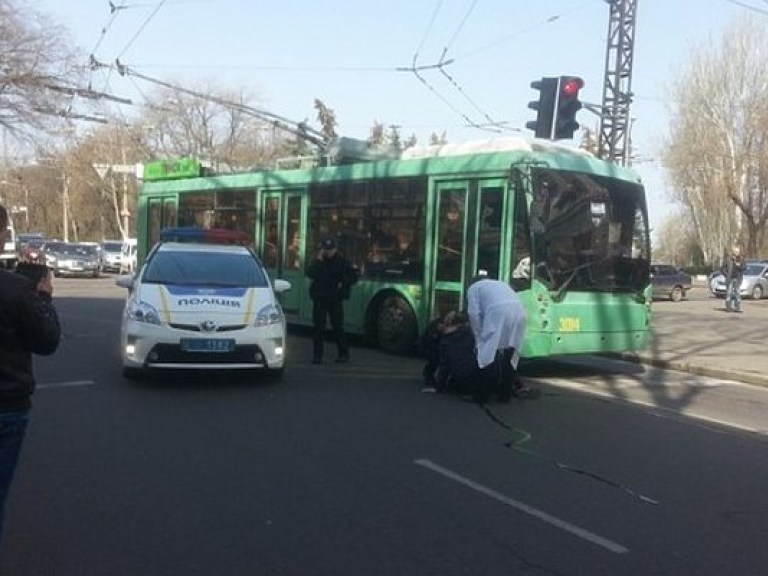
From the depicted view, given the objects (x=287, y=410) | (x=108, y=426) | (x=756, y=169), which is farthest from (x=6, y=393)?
(x=756, y=169)

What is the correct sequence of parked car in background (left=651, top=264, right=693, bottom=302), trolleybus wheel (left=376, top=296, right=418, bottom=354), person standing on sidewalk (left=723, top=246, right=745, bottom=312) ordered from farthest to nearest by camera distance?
parked car in background (left=651, top=264, right=693, bottom=302), person standing on sidewalk (left=723, top=246, right=745, bottom=312), trolleybus wheel (left=376, top=296, right=418, bottom=354)

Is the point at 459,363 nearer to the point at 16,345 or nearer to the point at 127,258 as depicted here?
the point at 16,345

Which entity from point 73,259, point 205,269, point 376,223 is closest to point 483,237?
point 376,223

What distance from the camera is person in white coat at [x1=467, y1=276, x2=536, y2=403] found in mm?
9586

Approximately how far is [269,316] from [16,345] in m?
6.39

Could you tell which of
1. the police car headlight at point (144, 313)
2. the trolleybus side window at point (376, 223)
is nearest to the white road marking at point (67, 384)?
the police car headlight at point (144, 313)

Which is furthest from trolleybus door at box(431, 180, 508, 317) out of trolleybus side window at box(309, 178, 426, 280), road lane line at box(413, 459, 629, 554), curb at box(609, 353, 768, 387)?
road lane line at box(413, 459, 629, 554)

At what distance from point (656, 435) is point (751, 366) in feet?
21.0

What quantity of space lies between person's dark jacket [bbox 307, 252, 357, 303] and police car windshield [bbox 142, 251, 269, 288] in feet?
4.35

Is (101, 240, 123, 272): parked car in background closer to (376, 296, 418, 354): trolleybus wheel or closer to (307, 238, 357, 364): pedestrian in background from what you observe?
(376, 296, 418, 354): trolleybus wheel

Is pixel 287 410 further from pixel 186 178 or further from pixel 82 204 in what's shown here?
pixel 82 204

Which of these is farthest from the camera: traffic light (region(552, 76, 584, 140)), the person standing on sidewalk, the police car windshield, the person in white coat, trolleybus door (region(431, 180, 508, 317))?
the person standing on sidewalk

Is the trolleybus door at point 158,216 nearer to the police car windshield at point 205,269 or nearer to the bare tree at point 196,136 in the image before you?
the police car windshield at point 205,269

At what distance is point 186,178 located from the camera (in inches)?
755
